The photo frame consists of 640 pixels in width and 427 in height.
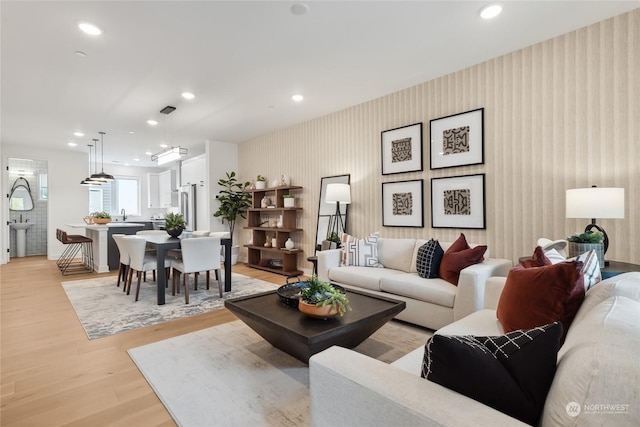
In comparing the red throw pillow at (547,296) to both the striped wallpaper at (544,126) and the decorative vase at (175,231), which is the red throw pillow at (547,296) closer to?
the striped wallpaper at (544,126)

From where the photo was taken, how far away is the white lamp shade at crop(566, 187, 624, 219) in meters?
2.33

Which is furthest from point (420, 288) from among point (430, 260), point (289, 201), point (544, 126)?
point (289, 201)

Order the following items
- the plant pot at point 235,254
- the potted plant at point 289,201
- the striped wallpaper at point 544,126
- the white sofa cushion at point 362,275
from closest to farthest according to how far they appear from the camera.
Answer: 1. the striped wallpaper at point 544,126
2. the white sofa cushion at point 362,275
3. the potted plant at point 289,201
4. the plant pot at point 235,254

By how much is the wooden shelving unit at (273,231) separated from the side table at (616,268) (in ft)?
13.8

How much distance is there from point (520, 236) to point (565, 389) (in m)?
2.89

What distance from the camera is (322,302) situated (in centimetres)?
203

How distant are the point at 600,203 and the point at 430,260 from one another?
4.59 ft

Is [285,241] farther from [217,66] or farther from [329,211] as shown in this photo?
[217,66]

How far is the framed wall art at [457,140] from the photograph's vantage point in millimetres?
3527

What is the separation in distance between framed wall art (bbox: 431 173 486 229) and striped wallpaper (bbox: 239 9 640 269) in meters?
0.08

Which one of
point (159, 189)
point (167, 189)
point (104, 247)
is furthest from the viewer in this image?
point (159, 189)

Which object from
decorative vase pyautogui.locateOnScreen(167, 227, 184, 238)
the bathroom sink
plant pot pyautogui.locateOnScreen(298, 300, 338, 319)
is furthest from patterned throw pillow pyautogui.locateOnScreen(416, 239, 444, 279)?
the bathroom sink

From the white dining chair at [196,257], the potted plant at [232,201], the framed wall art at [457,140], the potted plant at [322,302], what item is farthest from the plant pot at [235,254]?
the potted plant at [322,302]

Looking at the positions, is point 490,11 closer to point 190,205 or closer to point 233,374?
point 233,374
